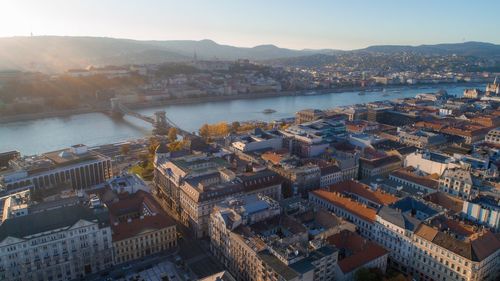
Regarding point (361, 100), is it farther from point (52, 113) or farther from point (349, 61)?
point (349, 61)

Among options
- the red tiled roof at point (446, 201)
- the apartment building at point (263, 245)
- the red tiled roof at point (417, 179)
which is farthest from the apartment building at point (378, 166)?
the apartment building at point (263, 245)

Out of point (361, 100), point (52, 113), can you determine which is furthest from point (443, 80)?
point (52, 113)

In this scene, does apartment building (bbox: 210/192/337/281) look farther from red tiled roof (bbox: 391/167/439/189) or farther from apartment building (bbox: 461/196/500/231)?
red tiled roof (bbox: 391/167/439/189)

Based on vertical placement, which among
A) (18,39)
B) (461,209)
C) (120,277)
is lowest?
(120,277)

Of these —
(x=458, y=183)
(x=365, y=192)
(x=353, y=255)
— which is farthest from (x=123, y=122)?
(x=353, y=255)

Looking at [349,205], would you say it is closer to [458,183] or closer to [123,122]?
[458,183]
